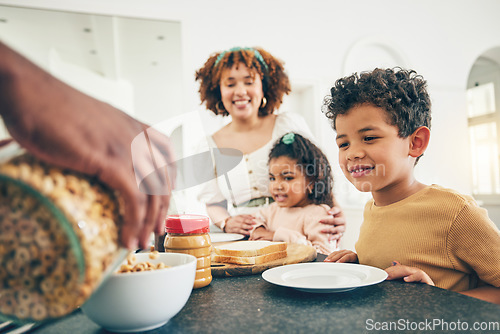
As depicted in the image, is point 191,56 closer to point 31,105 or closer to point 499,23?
point 31,105

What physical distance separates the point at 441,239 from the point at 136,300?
0.77m

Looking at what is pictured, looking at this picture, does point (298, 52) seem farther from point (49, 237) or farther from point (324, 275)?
point (49, 237)

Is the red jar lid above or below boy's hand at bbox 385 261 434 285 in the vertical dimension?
above

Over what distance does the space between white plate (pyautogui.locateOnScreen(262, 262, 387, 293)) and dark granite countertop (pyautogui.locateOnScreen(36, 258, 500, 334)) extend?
0.07 ft

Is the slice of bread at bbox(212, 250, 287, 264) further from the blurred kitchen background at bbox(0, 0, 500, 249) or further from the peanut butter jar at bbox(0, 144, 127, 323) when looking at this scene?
the blurred kitchen background at bbox(0, 0, 500, 249)

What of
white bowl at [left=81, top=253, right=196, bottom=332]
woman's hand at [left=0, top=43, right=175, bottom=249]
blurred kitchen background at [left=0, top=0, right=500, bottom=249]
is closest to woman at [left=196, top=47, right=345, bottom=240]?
blurred kitchen background at [left=0, top=0, right=500, bottom=249]

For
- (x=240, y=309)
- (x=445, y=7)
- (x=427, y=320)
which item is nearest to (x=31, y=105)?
(x=240, y=309)

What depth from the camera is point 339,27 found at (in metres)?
4.14

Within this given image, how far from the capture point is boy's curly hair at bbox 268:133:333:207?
81.7 inches

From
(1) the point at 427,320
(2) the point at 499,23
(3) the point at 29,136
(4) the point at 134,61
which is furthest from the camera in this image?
(2) the point at 499,23

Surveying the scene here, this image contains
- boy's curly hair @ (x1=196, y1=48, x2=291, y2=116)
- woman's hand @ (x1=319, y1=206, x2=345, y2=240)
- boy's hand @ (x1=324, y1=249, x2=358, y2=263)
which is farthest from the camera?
boy's curly hair @ (x1=196, y1=48, x2=291, y2=116)

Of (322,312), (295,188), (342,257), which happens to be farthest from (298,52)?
(322,312)

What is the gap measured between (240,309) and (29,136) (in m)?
0.42

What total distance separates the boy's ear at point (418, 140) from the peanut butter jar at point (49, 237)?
0.99 metres
